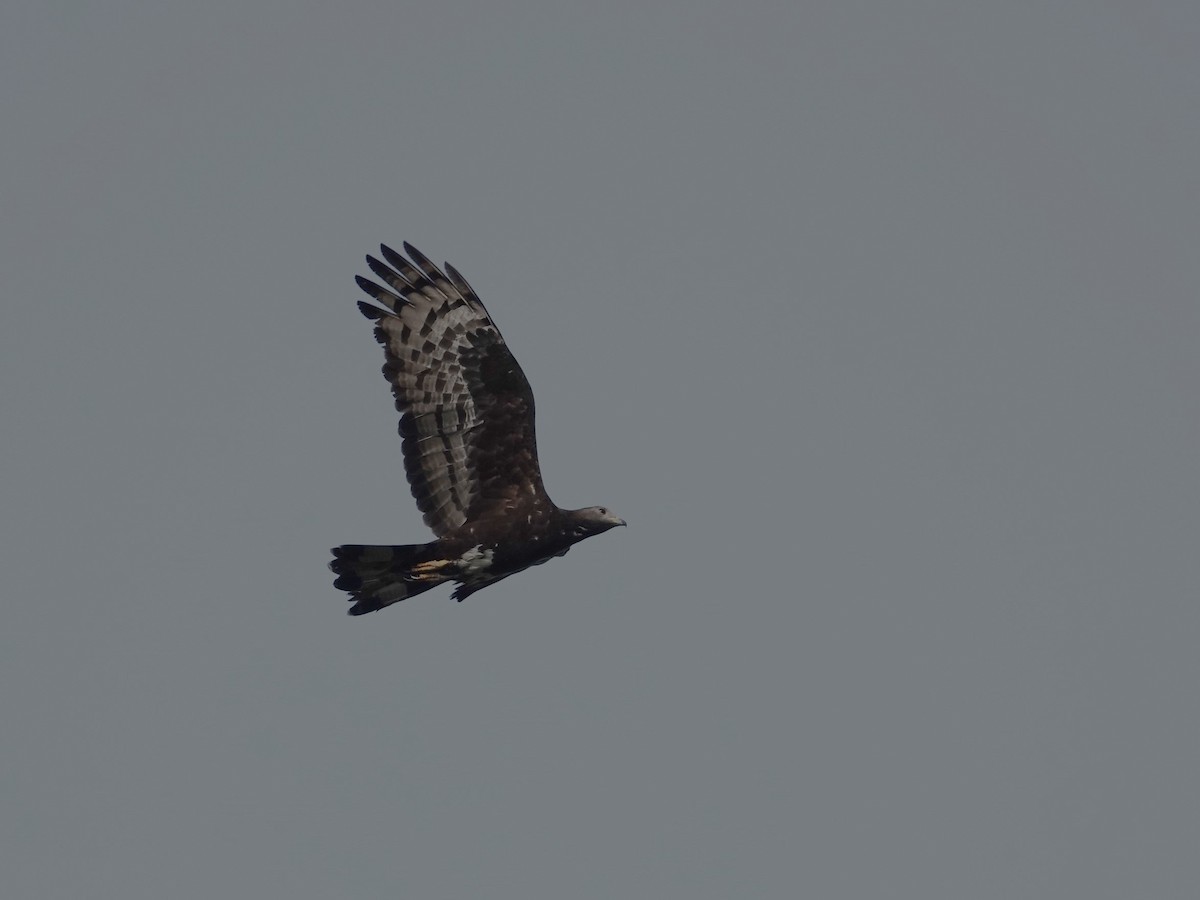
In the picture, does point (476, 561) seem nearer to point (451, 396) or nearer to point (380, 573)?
point (380, 573)

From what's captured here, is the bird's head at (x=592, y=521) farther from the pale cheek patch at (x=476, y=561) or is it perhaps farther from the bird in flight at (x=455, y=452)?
the pale cheek patch at (x=476, y=561)

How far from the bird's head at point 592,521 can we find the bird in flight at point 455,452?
12mm

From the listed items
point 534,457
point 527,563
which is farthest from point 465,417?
point 527,563

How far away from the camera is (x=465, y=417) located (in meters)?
9.56

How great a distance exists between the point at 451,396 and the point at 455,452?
54 centimetres

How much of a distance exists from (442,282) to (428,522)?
2.27 meters

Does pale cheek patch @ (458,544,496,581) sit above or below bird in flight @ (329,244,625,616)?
below

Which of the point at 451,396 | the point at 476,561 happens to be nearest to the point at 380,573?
the point at 476,561

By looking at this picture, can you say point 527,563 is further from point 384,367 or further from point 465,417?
point 384,367

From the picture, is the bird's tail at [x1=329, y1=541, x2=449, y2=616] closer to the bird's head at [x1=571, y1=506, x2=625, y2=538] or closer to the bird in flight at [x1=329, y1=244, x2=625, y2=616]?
the bird in flight at [x1=329, y1=244, x2=625, y2=616]

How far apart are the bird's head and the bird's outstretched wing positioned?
0.39m

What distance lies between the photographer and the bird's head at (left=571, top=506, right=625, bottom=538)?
941 cm

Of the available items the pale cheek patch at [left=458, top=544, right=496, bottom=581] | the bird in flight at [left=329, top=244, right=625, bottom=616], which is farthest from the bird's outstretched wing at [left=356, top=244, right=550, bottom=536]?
the pale cheek patch at [left=458, top=544, right=496, bottom=581]

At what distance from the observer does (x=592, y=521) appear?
940cm
